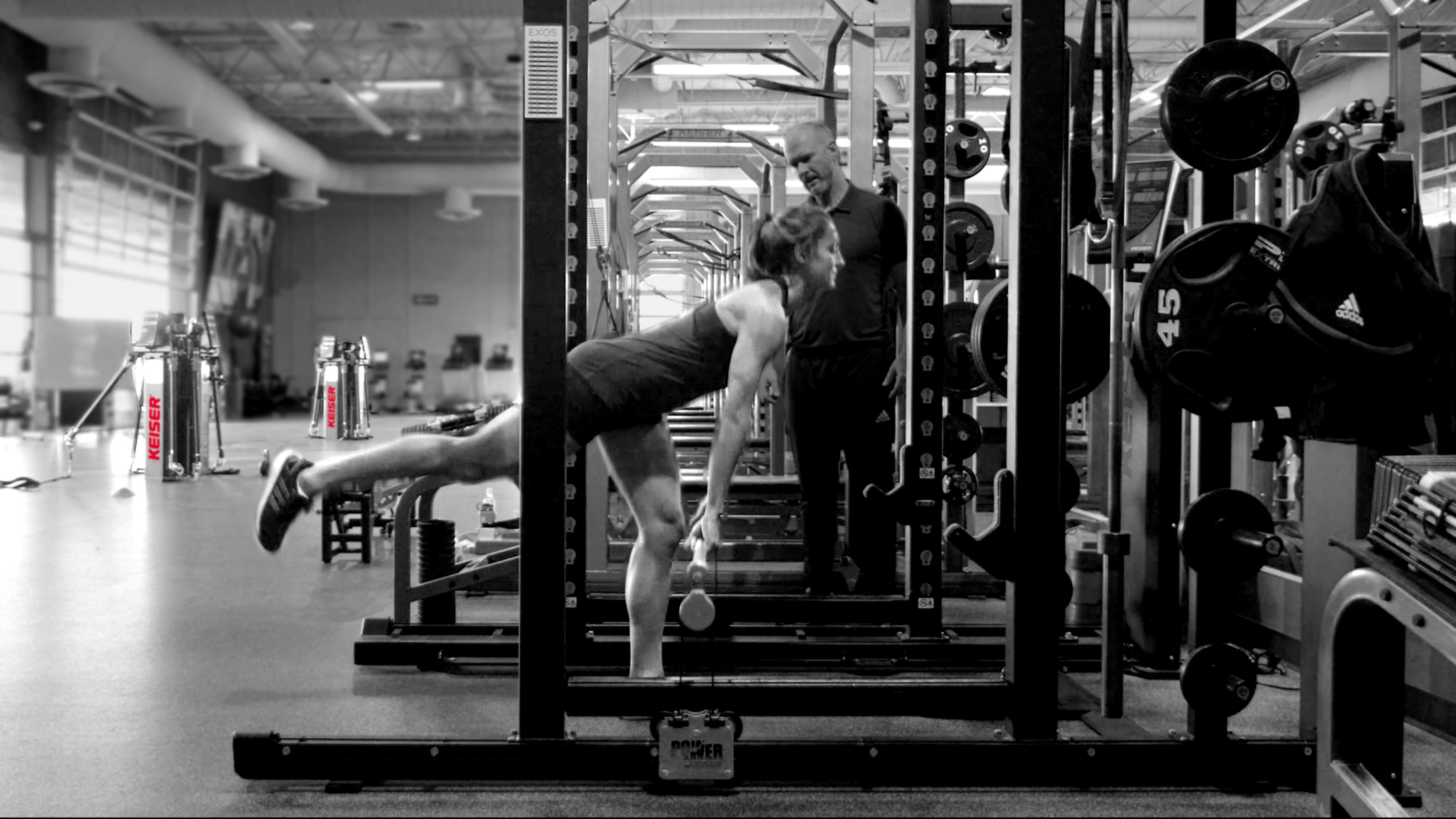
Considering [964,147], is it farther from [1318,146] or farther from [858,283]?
[1318,146]

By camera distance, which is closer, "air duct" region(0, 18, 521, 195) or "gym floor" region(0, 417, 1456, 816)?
"gym floor" region(0, 417, 1456, 816)

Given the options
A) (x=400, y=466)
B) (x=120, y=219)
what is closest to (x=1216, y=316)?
(x=400, y=466)

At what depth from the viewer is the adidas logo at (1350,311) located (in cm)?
224

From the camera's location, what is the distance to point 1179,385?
2.22 meters

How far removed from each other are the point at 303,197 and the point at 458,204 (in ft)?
6.59

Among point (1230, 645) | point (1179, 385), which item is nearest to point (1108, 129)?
point (1179, 385)

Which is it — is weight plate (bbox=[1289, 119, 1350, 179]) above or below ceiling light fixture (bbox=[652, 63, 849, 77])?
below

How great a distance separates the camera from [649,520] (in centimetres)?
271

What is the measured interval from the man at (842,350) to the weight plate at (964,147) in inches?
17.2

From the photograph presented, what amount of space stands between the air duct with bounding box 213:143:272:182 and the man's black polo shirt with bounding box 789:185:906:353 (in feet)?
38.1

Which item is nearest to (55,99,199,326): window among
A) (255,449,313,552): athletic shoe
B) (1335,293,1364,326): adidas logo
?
(255,449,313,552): athletic shoe

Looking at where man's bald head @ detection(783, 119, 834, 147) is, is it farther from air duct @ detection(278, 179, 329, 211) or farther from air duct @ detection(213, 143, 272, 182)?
air duct @ detection(213, 143, 272, 182)

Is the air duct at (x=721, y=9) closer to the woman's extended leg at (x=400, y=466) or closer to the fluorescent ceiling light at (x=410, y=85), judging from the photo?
the woman's extended leg at (x=400, y=466)

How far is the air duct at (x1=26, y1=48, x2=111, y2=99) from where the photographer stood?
33.6ft
